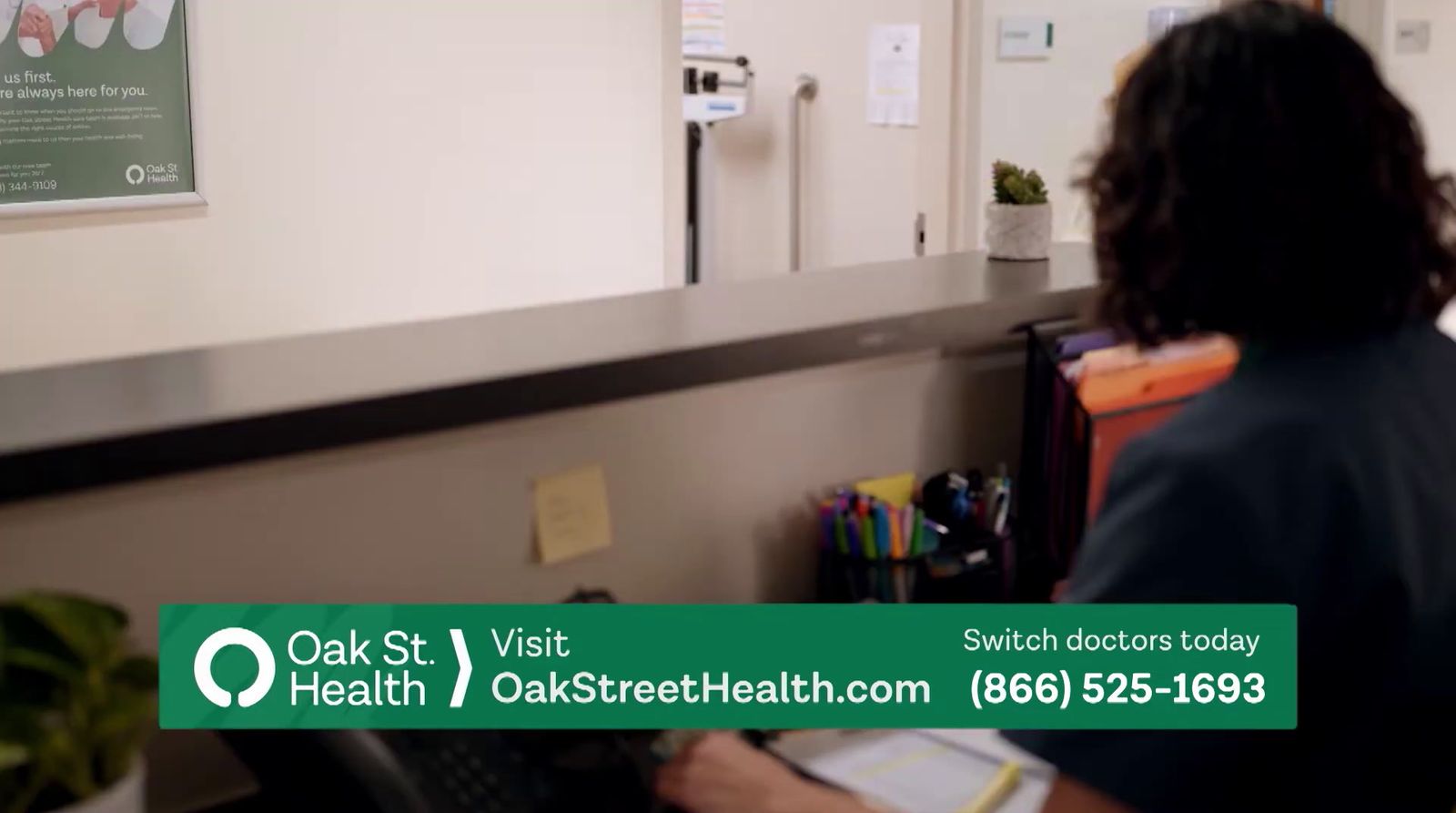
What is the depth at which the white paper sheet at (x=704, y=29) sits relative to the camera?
207 inches

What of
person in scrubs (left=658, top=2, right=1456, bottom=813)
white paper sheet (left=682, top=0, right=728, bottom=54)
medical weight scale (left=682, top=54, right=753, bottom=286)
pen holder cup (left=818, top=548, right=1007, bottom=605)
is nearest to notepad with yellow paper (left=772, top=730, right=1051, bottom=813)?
pen holder cup (left=818, top=548, right=1007, bottom=605)

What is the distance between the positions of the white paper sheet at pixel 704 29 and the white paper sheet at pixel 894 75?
806mm

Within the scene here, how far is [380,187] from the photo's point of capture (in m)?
3.18

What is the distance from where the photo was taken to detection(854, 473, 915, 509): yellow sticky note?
1649mm

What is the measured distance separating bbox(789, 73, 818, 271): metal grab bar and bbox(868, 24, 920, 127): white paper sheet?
1.00 ft

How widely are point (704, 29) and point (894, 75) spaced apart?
0.98 m

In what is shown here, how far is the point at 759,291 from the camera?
1.74 m

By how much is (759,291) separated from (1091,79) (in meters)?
2.20

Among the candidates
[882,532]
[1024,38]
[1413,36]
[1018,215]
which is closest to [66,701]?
[882,532]

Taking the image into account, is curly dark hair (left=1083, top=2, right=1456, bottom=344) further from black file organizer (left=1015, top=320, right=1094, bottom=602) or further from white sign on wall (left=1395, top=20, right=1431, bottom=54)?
white sign on wall (left=1395, top=20, right=1431, bottom=54)

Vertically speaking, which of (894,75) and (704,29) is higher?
(704,29)

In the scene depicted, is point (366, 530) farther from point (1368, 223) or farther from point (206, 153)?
point (206, 153)

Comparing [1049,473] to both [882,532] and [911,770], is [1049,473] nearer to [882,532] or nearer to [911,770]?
[882,532]

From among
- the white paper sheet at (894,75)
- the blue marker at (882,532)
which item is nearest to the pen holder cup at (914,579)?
the blue marker at (882,532)
